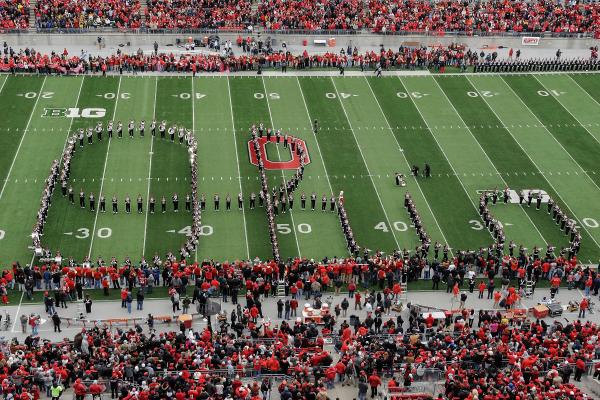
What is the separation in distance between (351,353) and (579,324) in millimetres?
8020

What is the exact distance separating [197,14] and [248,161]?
20.4 m

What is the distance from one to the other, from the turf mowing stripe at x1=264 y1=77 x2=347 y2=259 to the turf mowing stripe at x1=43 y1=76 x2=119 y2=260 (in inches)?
345

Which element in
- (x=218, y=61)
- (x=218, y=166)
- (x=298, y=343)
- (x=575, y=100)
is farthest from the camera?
(x=218, y=61)

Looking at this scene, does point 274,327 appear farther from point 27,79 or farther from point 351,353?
point 27,79

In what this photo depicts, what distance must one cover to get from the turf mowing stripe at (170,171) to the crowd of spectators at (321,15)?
9.13m

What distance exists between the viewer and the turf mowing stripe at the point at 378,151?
→ 139 feet

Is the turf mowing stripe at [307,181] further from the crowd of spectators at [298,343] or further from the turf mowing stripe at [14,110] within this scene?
the turf mowing stripe at [14,110]

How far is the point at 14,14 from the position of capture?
6312 centimetres

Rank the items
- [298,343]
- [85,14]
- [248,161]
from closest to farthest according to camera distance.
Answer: [298,343]
[248,161]
[85,14]

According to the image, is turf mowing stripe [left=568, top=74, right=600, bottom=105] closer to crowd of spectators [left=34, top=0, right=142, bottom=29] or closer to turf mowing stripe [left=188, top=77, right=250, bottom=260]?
turf mowing stripe [left=188, top=77, right=250, bottom=260]

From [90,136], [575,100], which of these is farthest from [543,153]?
[90,136]

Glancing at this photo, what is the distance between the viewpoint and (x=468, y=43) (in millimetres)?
65750

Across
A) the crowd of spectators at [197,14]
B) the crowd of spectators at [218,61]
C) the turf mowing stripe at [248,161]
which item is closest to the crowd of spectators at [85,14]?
the crowd of spectators at [197,14]

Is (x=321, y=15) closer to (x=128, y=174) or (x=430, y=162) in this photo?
(x=430, y=162)
